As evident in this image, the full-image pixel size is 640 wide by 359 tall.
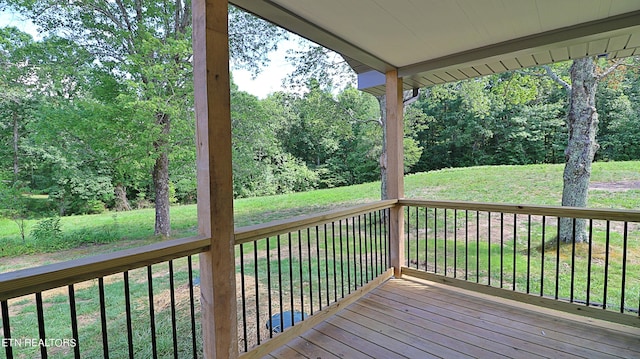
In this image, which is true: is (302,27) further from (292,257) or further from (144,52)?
(144,52)

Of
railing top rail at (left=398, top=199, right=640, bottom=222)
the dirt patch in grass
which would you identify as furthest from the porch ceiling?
the dirt patch in grass

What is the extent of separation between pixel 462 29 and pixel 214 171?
2.08m

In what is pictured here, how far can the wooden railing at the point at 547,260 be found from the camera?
2197 mm

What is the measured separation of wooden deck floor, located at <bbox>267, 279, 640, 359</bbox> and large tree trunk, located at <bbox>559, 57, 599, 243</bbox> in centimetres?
346

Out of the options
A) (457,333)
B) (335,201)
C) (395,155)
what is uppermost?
(395,155)

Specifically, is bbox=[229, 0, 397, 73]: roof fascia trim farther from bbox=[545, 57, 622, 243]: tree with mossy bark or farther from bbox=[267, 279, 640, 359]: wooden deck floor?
bbox=[545, 57, 622, 243]: tree with mossy bark

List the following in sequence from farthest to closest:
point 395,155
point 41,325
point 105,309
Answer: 1. point 395,155
2. point 105,309
3. point 41,325

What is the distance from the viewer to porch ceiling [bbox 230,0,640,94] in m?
1.86

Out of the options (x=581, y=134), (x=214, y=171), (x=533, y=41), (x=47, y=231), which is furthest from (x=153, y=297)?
(x=581, y=134)

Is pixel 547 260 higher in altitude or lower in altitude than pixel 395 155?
lower

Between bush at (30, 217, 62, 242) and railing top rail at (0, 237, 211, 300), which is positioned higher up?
railing top rail at (0, 237, 211, 300)

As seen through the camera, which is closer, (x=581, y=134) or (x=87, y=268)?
(x=87, y=268)

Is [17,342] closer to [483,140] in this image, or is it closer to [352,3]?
[352,3]

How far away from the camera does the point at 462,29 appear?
221 cm
